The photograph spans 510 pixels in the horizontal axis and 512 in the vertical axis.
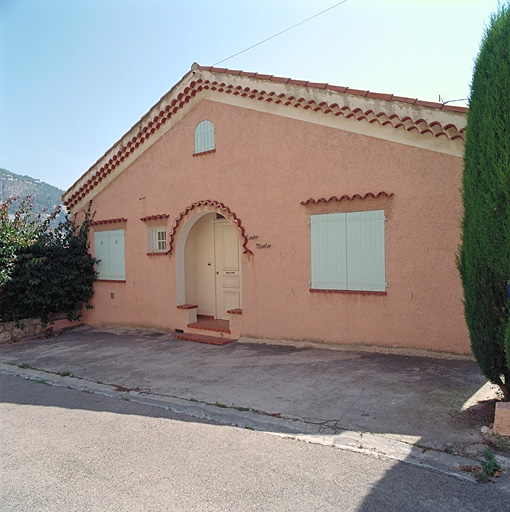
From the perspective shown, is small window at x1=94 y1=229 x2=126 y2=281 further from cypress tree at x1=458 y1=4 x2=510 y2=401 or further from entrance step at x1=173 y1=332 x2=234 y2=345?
cypress tree at x1=458 y1=4 x2=510 y2=401

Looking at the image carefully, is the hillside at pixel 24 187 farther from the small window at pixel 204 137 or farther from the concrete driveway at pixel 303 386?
the concrete driveway at pixel 303 386

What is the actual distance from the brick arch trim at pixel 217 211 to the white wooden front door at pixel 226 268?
3.84 feet

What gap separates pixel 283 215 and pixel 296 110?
1993mm

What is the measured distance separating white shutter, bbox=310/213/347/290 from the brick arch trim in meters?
1.49

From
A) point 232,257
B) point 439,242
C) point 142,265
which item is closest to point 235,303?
point 232,257

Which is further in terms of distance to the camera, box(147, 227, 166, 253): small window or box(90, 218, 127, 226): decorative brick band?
box(90, 218, 127, 226): decorative brick band

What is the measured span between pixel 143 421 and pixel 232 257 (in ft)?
19.6

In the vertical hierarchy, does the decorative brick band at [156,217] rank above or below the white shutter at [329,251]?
above

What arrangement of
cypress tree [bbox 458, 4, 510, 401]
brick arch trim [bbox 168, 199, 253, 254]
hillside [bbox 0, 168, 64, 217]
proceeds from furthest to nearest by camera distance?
hillside [bbox 0, 168, 64, 217] → brick arch trim [bbox 168, 199, 253, 254] → cypress tree [bbox 458, 4, 510, 401]

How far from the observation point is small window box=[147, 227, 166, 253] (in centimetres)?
1092

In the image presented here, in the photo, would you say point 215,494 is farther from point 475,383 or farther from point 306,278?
point 306,278

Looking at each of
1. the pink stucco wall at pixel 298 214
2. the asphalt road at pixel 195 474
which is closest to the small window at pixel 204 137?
Answer: the pink stucco wall at pixel 298 214

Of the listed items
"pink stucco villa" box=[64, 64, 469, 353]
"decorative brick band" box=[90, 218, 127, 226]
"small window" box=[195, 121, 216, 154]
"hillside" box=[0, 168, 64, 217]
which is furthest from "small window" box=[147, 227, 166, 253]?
"hillside" box=[0, 168, 64, 217]

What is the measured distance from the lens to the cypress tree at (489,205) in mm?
4336
